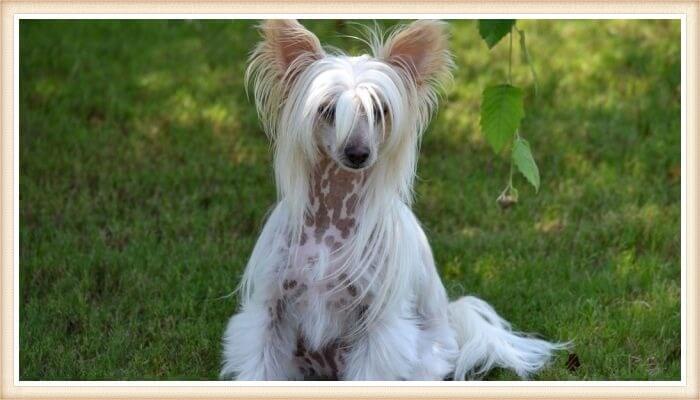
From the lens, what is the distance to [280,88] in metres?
3.99

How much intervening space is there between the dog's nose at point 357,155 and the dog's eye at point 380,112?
0.11 metres

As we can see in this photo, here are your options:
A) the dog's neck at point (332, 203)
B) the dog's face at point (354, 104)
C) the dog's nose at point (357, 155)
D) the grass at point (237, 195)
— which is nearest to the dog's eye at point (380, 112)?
the dog's face at point (354, 104)

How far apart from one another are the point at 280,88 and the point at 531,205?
7.97ft

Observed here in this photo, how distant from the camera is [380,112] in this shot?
3.88m

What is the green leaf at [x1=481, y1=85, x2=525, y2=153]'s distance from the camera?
12.1ft

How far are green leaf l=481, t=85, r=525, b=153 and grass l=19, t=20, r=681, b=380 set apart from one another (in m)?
1.23

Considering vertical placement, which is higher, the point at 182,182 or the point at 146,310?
the point at 182,182

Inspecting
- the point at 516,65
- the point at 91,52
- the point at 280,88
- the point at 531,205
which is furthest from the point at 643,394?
the point at 91,52

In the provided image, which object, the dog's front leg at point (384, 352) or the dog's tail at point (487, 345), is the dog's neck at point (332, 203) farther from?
the dog's tail at point (487, 345)

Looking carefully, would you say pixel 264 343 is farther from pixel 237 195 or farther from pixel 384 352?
pixel 237 195

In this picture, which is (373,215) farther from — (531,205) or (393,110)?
(531,205)

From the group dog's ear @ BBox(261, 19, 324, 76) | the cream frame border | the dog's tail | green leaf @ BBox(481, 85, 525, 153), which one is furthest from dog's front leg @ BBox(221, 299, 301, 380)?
green leaf @ BBox(481, 85, 525, 153)

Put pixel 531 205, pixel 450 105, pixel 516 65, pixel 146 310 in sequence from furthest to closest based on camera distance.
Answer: pixel 516 65 < pixel 450 105 < pixel 531 205 < pixel 146 310

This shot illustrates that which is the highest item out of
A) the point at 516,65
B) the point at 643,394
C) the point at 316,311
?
the point at 516,65
